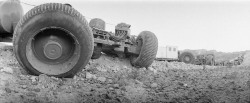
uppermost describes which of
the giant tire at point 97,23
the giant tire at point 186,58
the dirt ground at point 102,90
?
the giant tire at point 97,23

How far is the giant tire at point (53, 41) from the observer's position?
3.63m

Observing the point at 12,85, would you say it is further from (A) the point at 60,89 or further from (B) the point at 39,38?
(B) the point at 39,38

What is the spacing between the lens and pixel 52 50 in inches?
146

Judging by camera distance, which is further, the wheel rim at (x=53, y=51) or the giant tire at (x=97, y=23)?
the giant tire at (x=97, y=23)

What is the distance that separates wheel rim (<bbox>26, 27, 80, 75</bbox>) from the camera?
3721mm

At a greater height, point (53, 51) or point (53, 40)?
point (53, 40)

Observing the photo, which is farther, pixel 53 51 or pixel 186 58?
pixel 186 58

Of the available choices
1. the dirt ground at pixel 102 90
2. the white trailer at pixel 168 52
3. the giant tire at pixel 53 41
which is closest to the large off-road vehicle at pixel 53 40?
the giant tire at pixel 53 41

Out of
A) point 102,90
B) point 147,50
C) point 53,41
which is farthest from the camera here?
point 147,50

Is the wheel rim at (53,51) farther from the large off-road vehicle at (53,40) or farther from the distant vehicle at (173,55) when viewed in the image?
the distant vehicle at (173,55)

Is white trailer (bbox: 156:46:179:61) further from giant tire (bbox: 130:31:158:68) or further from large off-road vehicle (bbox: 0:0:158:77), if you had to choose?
large off-road vehicle (bbox: 0:0:158:77)

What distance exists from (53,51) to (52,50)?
20 millimetres

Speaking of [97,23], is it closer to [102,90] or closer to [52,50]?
[52,50]

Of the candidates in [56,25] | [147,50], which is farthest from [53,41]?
[147,50]
